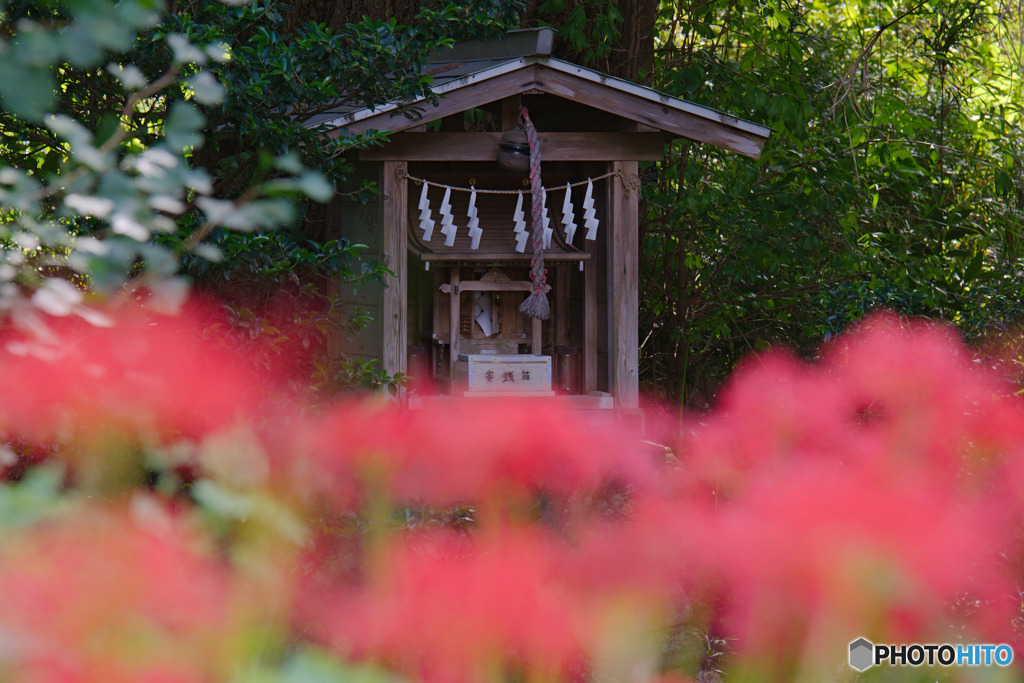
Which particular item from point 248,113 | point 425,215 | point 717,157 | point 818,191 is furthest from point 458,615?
point 717,157

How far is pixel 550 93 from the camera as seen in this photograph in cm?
528

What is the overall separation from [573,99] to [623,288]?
1.07 meters

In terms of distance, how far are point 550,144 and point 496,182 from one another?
2.29 feet

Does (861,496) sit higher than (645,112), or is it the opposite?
(645,112)

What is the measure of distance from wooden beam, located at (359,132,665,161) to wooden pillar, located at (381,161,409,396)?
11 centimetres

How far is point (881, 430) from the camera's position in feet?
15.8

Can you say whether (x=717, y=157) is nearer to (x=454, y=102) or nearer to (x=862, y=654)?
(x=454, y=102)

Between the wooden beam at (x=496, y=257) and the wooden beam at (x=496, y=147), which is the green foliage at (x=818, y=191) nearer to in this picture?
the wooden beam at (x=496, y=147)

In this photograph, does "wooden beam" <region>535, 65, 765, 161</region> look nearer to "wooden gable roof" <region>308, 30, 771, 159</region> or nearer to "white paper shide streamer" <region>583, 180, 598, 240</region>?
"wooden gable roof" <region>308, 30, 771, 159</region>

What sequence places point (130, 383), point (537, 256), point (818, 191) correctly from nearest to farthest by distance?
point (130, 383) → point (537, 256) → point (818, 191)

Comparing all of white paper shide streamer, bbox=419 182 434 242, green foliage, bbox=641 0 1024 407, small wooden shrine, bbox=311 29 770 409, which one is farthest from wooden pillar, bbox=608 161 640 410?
green foliage, bbox=641 0 1024 407

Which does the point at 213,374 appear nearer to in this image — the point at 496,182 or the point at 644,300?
the point at 496,182

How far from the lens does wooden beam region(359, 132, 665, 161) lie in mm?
5223

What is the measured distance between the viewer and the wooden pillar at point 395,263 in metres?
5.18
